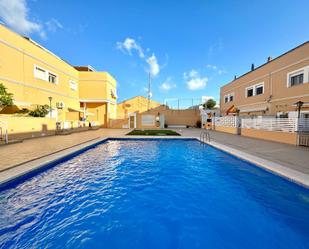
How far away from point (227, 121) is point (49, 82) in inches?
724

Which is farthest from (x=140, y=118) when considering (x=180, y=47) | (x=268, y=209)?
(x=268, y=209)

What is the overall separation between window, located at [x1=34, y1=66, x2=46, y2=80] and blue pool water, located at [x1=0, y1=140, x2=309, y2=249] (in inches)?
492

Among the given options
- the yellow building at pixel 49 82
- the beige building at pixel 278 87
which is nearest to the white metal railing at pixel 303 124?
the beige building at pixel 278 87

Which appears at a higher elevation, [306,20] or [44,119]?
[306,20]

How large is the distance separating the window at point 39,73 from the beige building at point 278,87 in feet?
63.5

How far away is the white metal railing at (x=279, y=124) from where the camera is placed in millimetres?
8570

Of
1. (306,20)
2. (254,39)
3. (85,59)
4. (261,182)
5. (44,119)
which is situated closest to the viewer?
(261,182)

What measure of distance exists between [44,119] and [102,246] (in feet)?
42.2

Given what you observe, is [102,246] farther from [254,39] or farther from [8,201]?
[254,39]

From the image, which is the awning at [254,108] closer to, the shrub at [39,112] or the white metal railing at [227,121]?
the white metal railing at [227,121]

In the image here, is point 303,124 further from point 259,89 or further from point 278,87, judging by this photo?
point 259,89

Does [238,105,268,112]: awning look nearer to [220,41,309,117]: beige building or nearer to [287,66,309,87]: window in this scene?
[220,41,309,117]: beige building

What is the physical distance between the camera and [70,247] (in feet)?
7.86

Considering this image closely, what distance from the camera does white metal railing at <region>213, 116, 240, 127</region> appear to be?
14.8 metres
